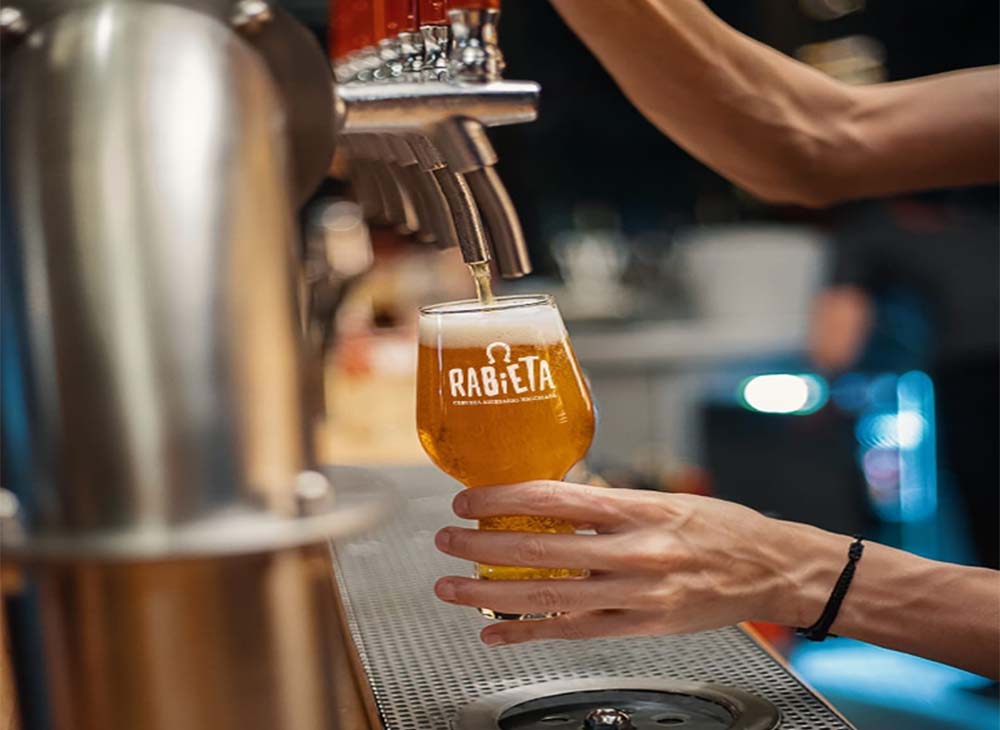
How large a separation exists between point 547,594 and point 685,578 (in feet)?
0.36

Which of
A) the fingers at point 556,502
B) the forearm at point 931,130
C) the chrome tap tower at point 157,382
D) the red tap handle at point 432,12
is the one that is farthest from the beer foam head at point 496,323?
the forearm at point 931,130

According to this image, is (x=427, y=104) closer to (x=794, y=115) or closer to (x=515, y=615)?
(x=515, y=615)

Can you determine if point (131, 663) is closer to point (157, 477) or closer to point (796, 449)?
point (157, 477)

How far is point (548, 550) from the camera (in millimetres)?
884

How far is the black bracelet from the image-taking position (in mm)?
1072

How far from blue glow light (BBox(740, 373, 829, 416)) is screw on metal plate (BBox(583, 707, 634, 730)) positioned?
493cm

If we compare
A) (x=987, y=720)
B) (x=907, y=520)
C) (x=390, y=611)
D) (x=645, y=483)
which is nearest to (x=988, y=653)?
(x=390, y=611)

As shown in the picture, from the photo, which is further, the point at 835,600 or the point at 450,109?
the point at 835,600

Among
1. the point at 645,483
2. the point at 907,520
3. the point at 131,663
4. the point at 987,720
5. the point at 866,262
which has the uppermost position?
the point at 131,663

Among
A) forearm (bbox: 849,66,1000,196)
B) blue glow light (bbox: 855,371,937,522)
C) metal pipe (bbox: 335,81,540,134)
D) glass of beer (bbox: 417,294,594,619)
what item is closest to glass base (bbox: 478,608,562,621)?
glass of beer (bbox: 417,294,594,619)

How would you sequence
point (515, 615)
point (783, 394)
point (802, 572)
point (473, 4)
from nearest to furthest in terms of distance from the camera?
point (473, 4) → point (515, 615) → point (802, 572) → point (783, 394)

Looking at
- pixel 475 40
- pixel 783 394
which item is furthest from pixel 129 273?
pixel 783 394

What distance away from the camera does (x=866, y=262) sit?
4.87 m

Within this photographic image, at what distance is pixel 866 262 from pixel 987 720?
309 cm
